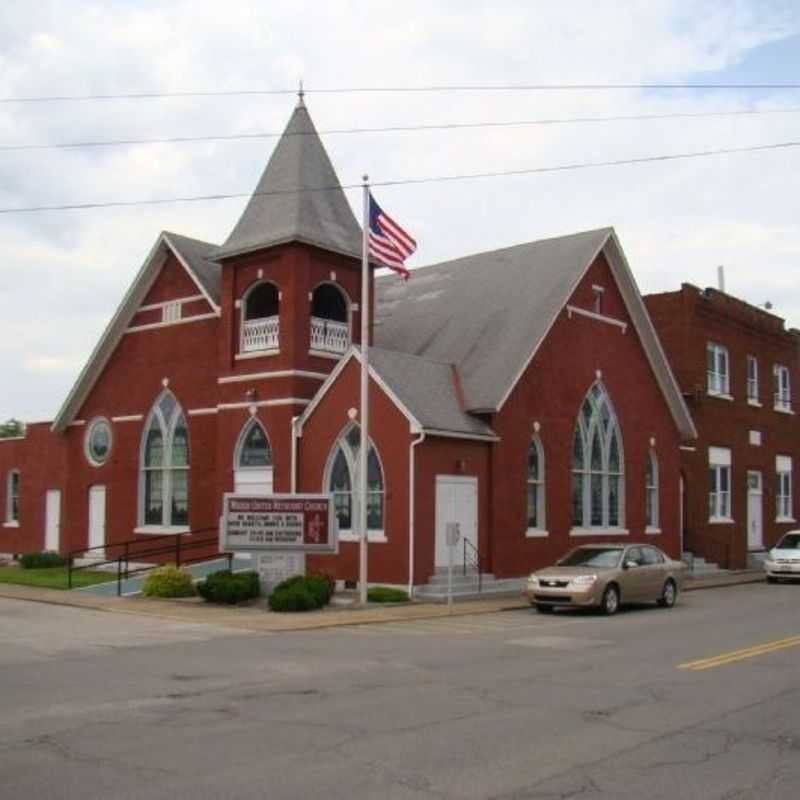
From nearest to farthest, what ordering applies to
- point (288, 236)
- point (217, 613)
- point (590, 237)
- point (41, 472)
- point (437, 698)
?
1. point (437, 698)
2. point (217, 613)
3. point (288, 236)
4. point (590, 237)
5. point (41, 472)

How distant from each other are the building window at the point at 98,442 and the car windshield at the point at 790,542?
21.6 m

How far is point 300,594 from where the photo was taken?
21094mm

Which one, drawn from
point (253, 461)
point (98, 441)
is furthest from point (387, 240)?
point (98, 441)

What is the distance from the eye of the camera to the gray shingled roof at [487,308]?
1075 inches

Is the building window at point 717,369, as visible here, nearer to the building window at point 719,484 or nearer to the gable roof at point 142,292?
the building window at point 719,484

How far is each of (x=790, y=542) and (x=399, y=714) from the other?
27.8 metres

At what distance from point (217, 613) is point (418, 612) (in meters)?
3.92

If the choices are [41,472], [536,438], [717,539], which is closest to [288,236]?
[536,438]

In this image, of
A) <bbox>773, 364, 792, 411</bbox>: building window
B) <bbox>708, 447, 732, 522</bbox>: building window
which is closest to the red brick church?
<bbox>708, 447, 732, 522</bbox>: building window

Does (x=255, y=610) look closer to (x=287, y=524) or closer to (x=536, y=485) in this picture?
(x=287, y=524)

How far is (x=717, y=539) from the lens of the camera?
38.2 meters

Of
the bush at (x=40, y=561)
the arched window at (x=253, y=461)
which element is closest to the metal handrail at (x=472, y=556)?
the arched window at (x=253, y=461)

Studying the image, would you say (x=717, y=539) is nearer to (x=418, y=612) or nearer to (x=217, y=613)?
(x=418, y=612)

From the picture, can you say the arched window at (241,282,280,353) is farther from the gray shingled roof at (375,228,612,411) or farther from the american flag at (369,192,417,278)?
the american flag at (369,192,417,278)
